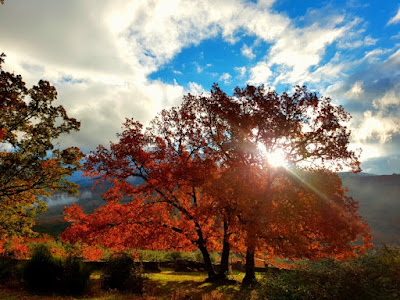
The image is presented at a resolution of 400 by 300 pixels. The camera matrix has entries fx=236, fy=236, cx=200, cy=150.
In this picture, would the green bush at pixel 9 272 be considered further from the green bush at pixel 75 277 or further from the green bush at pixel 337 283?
the green bush at pixel 337 283

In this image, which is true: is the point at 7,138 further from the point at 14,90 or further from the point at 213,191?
the point at 213,191

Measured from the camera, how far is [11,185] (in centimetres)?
1675

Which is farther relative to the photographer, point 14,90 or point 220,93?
point 220,93

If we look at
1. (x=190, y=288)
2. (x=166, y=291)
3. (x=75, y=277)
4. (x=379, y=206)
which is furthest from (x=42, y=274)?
(x=379, y=206)

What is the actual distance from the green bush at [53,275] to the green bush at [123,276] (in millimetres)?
1421

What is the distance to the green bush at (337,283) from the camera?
324 inches

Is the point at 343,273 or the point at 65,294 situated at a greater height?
the point at 343,273

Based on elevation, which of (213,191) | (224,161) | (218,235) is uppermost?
(224,161)

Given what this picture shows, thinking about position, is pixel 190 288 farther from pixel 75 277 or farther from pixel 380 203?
pixel 380 203

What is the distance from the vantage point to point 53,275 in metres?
14.6

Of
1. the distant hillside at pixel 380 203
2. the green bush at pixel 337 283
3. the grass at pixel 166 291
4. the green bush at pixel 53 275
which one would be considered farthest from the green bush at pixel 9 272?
the distant hillside at pixel 380 203

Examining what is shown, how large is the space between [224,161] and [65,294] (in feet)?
41.9

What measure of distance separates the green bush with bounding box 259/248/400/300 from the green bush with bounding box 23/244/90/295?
37.9 ft

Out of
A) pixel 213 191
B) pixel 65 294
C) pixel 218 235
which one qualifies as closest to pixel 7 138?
pixel 65 294
